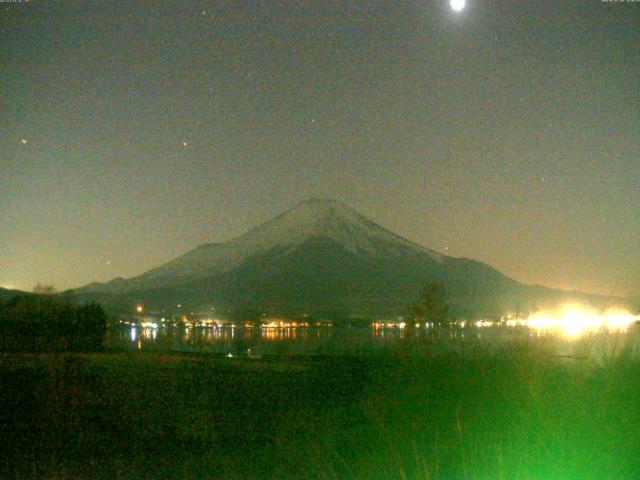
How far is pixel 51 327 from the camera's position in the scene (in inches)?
1793

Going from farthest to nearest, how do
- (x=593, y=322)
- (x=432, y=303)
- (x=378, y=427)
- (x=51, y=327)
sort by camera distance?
1. (x=432, y=303)
2. (x=51, y=327)
3. (x=593, y=322)
4. (x=378, y=427)

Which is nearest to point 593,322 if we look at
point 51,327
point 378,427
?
point 378,427

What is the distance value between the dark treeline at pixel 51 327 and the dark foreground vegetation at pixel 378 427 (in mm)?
25299

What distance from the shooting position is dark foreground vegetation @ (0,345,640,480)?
32.3 ft

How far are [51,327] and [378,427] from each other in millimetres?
36070

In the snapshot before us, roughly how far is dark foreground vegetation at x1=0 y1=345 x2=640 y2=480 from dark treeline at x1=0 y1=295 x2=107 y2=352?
25.3m

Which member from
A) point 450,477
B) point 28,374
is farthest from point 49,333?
point 450,477

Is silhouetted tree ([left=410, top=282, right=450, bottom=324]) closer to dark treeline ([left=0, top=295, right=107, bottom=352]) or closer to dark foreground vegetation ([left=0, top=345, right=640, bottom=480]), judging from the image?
dark treeline ([left=0, top=295, right=107, bottom=352])

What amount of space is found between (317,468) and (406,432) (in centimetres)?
217

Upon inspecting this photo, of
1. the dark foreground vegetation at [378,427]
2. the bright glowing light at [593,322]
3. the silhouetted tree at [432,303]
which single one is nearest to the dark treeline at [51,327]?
the silhouetted tree at [432,303]

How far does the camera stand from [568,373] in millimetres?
12398

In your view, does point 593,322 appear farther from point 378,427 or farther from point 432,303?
point 432,303

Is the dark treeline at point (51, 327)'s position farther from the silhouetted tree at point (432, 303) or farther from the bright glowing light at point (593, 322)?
the bright glowing light at point (593, 322)

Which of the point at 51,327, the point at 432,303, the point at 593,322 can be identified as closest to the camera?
the point at 593,322
